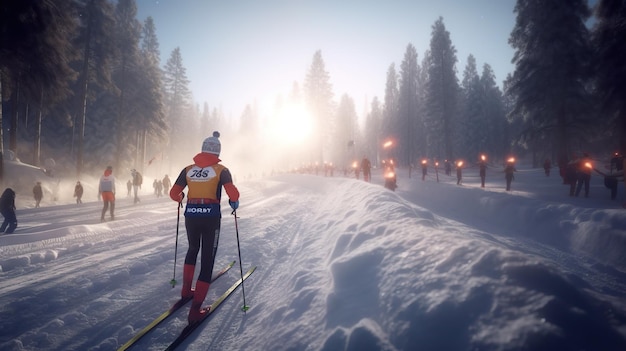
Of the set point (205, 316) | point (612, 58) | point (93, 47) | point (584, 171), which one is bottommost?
point (205, 316)

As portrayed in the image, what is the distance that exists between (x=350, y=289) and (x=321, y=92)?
46.5 meters

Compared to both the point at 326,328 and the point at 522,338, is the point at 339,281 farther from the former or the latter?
the point at 522,338

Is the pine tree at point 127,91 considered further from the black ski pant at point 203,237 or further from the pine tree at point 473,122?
the pine tree at point 473,122

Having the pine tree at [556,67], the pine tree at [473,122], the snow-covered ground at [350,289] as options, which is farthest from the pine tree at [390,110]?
the snow-covered ground at [350,289]

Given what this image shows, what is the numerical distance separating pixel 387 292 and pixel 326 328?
2.63ft

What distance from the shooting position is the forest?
14773 millimetres

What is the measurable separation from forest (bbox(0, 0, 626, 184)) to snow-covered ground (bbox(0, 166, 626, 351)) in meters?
12.9

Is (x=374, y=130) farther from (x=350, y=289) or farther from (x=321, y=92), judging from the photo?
(x=350, y=289)

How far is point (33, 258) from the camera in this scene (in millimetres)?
5457

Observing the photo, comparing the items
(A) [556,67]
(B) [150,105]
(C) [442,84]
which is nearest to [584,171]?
(A) [556,67]

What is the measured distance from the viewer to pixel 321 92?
4681cm

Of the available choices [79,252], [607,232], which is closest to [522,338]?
[607,232]

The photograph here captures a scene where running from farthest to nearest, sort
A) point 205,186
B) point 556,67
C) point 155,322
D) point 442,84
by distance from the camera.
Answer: point 442,84, point 556,67, point 205,186, point 155,322

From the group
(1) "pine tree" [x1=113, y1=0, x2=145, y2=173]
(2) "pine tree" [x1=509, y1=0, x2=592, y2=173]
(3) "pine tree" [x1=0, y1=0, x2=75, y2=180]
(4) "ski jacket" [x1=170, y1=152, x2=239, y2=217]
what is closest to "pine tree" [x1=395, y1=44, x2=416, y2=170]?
(2) "pine tree" [x1=509, y1=0, x2=592, y2=173]
